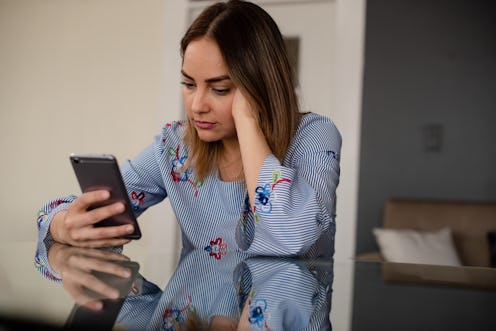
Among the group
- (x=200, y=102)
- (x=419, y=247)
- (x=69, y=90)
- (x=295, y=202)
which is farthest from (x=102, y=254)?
(x=69, y=90)

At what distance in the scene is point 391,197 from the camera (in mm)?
4648

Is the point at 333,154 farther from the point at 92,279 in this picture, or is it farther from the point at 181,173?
the point at 92,279

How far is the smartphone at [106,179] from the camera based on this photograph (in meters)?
1.31

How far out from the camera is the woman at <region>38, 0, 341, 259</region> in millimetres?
1354

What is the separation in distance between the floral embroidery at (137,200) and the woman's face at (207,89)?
0.30 metres

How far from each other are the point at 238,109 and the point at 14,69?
360 centimetres

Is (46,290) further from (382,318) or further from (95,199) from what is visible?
(95,199)

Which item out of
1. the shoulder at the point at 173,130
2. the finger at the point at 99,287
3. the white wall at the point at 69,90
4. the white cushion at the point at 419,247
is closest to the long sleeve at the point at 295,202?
the shoulder at the point at 173,130

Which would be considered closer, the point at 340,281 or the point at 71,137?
the point at 340,281

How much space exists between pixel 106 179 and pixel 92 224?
11 centimetres

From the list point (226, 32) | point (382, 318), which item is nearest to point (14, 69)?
point (226, 32)

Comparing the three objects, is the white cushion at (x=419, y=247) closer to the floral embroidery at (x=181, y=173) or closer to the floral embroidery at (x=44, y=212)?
the floral embroidery at (x=181, y=173)

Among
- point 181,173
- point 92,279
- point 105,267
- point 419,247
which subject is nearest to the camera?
point 92,279

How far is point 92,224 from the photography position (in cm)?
138
